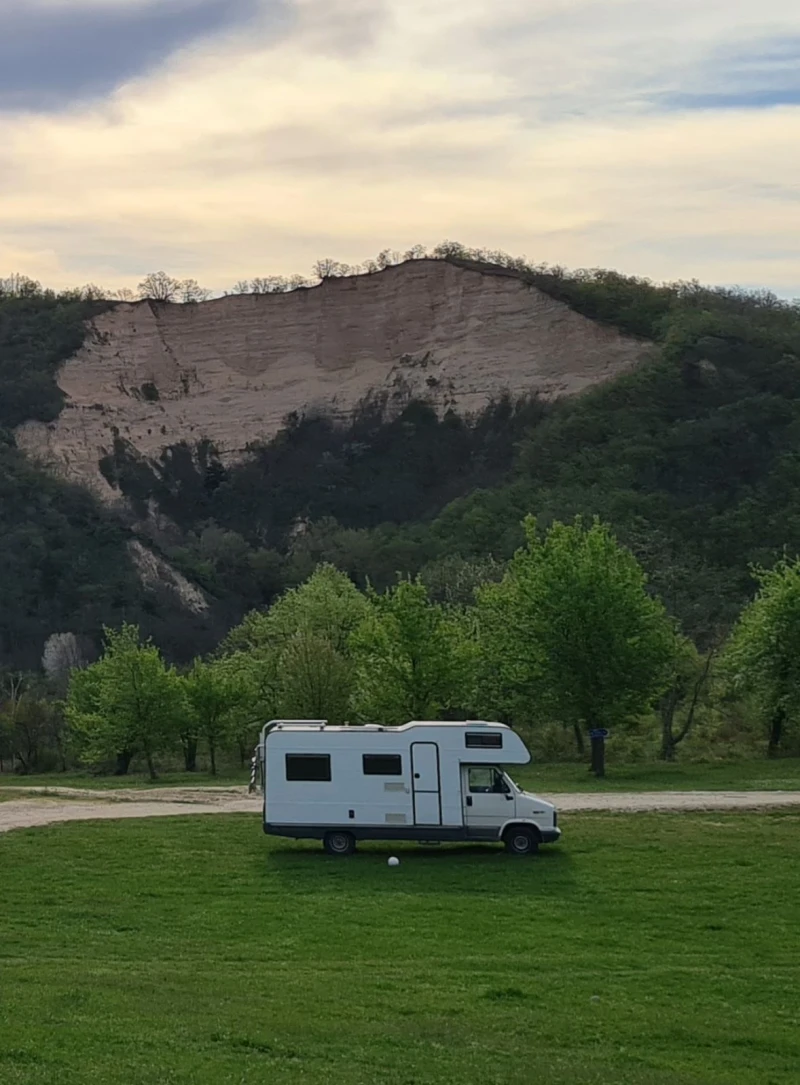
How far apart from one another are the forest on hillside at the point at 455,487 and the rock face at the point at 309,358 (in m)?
2.18

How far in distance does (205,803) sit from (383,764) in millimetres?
10525

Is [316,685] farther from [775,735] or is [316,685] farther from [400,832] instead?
[400,832]

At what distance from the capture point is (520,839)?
23.9 m

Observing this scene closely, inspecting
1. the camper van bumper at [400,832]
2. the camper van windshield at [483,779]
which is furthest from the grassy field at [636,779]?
the camper van windshield at [483,779]

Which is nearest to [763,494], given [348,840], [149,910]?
[348,840]

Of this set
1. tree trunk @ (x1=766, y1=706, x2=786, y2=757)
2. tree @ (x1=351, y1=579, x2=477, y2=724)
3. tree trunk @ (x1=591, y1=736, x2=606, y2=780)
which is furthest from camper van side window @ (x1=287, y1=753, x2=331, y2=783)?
tree trunk @ (x1=766, y1=706, x2=786, y2=757)

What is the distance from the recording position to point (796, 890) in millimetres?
21109

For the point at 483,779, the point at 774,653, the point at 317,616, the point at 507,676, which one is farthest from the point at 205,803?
→ the point at 317,616

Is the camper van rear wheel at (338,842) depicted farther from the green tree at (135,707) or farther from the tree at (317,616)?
the tree at (317,616)

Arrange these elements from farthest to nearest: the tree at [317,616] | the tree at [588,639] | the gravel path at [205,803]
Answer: the tree at [317,616] → the tree at [588,639] → the gravel path at [205,803]

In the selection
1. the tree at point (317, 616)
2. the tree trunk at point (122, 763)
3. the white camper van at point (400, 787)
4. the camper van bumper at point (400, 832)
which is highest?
the tree at point (317, 616)

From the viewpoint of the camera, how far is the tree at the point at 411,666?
41250 millimetres

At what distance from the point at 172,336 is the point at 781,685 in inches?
3673

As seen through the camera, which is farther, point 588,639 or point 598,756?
point 588,639
